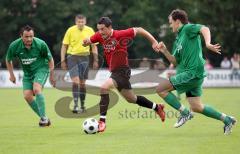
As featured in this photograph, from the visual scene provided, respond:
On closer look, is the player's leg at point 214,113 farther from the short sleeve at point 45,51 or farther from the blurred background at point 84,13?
the blurred background at point 84,13

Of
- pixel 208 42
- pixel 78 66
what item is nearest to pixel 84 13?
pixel 78 66

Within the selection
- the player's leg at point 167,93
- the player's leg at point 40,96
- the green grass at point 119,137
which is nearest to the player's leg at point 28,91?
the player's leg at point 40,96

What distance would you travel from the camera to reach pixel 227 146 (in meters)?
10.2

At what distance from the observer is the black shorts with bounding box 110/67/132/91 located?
12.6 meters

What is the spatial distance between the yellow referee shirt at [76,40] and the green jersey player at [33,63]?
140 inches

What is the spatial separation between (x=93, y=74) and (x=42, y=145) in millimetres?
19228

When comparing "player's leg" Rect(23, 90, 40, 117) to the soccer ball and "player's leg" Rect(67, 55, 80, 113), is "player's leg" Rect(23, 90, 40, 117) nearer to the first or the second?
the soccer ball

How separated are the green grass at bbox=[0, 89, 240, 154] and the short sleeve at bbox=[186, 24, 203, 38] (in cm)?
168

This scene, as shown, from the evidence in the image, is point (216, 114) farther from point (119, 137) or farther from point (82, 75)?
point (82, 75)

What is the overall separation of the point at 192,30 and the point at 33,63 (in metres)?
3.61

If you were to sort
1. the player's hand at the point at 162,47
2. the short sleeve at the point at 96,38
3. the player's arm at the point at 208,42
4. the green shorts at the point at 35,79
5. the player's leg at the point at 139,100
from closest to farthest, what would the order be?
the player's arm at the point at 208,42
the player's hand at the point at 162,47
the short sleeve at the point at 96,38
the player's leg at the point at 139,100
the green shorts at the point at 35,79

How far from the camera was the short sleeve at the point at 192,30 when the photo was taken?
37.9 ft

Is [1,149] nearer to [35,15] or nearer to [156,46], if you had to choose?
[156,46]

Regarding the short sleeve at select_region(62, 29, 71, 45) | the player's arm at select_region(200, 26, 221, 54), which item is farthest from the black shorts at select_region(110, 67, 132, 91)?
the short sleeve at select_region(62, 29, 71, 45)
